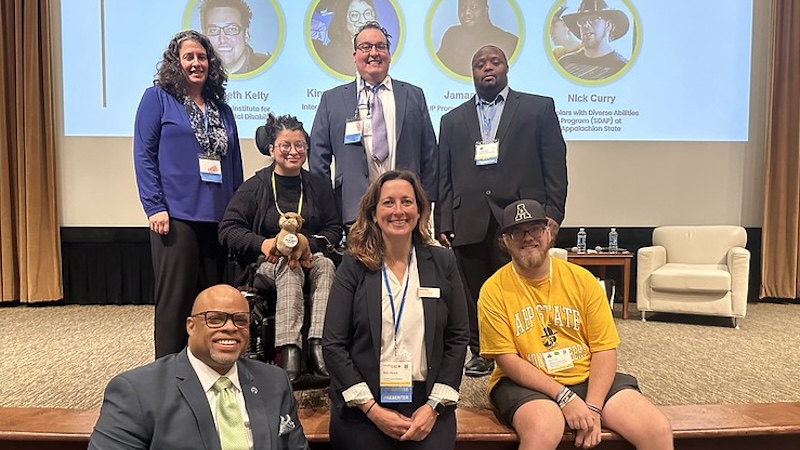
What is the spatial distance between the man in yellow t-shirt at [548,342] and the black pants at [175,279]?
118 centimetres

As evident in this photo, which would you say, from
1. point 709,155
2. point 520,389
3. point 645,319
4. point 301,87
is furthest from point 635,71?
point 520,389

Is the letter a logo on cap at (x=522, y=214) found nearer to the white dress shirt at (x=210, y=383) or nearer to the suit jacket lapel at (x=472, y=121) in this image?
the suit jacket lapel at (x=472, y=121)

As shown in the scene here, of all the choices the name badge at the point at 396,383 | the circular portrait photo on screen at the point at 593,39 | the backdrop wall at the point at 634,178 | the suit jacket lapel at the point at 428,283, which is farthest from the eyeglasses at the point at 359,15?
the name badge at the point at 396,383

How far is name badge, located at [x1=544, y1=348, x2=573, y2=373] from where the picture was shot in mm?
1901

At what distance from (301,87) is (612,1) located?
2.72m

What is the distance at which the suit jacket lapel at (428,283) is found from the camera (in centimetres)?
178

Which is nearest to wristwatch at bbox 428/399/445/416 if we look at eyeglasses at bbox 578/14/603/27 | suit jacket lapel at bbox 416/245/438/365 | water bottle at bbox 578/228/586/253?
suit jacket lapel at bbox 416/245/438/365

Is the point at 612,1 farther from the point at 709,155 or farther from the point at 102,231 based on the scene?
the point at 102,231

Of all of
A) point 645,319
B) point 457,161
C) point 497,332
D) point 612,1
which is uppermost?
point 612,1

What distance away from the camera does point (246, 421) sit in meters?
1.49

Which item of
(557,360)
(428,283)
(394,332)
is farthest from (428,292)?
(557,360)

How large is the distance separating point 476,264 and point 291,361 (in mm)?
1087

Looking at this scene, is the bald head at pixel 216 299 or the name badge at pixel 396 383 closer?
the bald head at pixel 216 299

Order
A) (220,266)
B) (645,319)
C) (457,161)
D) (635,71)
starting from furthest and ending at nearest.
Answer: (635,71) → (645,319) → (457,161) → (220,266)
